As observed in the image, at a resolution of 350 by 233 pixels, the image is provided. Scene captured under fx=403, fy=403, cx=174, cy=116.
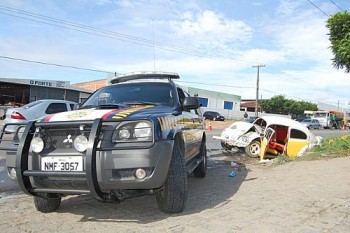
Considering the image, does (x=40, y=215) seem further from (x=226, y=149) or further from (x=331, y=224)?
(x=226, y=149)

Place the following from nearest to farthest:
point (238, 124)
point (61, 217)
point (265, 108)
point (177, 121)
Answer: point (61, 217)
point (177, 121)
point (238, 124)
point (265, 108)

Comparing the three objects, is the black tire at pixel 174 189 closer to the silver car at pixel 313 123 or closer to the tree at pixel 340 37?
the tree at pixel 340 37

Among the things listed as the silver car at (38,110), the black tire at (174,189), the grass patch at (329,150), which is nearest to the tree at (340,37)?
the grass patch at (329,150)

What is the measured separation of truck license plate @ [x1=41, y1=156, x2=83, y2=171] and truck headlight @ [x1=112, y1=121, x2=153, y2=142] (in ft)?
1.50

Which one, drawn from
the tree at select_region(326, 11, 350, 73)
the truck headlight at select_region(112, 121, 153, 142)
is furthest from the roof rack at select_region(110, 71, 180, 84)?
the tree at select_region(326, 11, 350, 73)

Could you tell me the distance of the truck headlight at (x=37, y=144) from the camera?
4492mm

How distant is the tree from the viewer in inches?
539

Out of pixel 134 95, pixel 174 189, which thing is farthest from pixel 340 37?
pixel 174 189

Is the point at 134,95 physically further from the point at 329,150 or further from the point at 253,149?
the point at 329,150

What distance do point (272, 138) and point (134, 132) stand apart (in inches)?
352

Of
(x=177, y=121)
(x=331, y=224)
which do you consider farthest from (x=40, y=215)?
(x=331, y=224)

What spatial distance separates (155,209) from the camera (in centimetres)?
532

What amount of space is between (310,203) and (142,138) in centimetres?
273

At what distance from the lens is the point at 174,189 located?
4844 millimetres
